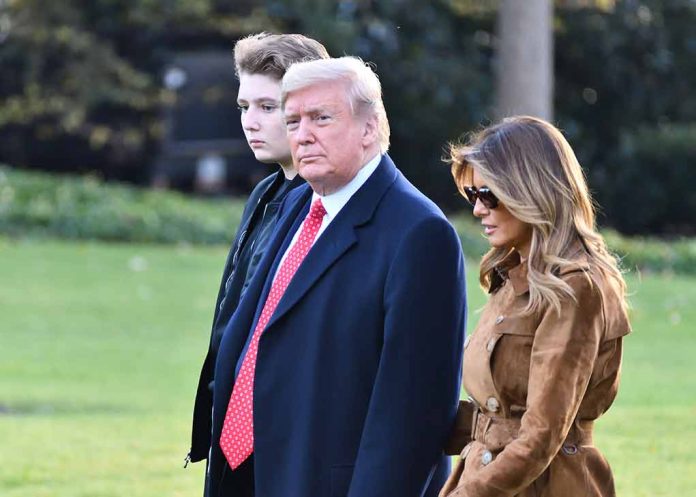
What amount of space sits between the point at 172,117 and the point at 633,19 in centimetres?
778

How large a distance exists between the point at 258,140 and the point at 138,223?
1414 cm

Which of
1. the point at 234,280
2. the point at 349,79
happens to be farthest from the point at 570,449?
the point at 234,280

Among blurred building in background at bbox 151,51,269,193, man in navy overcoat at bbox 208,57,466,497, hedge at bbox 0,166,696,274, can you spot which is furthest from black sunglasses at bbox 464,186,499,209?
blurred building in background at bbox 151,51,269,193

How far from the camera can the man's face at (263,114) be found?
13.1 feet

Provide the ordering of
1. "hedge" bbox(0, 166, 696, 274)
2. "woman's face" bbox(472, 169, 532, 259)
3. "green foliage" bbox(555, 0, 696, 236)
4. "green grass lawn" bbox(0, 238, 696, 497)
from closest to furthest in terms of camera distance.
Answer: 1. "woman's face" bbox(472, 169, 532, 259)
2. "green grass lawn" bbox(0, 238, 696, 497)
3. "hedge" bbox(0, 166, 696, 274)
4. "green foliage" bbox(555, 0, 696, 236)

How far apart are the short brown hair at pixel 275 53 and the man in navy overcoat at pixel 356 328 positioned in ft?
1.71

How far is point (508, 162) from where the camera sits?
3.29 metres

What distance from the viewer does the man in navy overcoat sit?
3.27m

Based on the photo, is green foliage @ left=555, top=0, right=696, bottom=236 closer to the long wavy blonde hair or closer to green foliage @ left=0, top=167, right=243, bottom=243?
green foliage @ left=0, top=167, right=243, bottom=243

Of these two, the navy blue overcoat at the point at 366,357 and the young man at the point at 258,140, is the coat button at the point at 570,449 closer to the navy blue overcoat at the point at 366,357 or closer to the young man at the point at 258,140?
the navy blue overcoat at the point at 366,357

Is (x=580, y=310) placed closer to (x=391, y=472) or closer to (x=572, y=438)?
(x=572, y=438)

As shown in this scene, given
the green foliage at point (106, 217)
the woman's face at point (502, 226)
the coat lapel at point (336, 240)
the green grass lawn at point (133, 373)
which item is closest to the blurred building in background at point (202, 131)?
the green foliage at point (106, 217)

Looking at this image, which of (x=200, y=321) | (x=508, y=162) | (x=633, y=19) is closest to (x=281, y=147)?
(x=508, y=162)

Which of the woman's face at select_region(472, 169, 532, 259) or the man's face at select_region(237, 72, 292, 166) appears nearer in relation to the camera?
the woman's face at select_region(472, 169, 532, 259)
